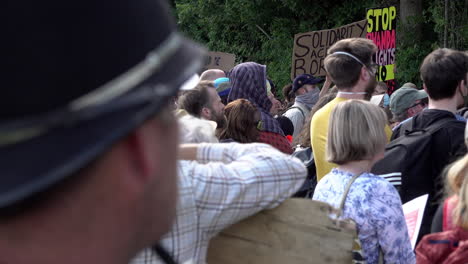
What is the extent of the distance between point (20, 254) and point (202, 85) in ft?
14.5

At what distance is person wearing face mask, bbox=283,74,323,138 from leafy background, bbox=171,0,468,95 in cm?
533

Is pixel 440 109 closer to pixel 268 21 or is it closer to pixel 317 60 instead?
pixel 317 60

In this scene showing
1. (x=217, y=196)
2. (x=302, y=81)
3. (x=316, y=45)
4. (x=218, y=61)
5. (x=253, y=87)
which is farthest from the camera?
(x=218, y=61)

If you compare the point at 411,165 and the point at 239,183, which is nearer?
the point at 239,183

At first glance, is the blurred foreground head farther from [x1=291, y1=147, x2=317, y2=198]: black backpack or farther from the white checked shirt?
[x1=291, y1=147, x2=317, y2=198]: black backpack

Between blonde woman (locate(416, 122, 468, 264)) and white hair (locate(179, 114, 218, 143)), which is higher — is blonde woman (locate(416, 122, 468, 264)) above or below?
below

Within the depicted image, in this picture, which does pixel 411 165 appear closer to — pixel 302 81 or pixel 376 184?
pixel 376 184

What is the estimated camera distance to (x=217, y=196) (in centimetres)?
175

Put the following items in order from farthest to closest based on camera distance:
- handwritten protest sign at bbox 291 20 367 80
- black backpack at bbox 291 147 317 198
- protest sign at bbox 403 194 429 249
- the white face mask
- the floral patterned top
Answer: handwritten protest sign at bbox 291 20 367 80 → the white face mask → black backpack at bbox 291 147 317 198 → protest sign at bbox 403 194 429 249 → the floral patterned top

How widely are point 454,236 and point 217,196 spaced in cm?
138

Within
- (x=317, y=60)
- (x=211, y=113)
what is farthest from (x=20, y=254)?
(x=317, y=60)

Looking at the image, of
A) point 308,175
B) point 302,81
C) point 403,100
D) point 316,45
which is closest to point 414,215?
point 308,175

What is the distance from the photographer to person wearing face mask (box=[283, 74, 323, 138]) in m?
7.75

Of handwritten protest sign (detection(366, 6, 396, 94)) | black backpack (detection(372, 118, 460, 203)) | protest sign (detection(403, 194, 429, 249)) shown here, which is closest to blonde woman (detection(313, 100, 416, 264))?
protest sign (detection(403, 194, 429, 249))
